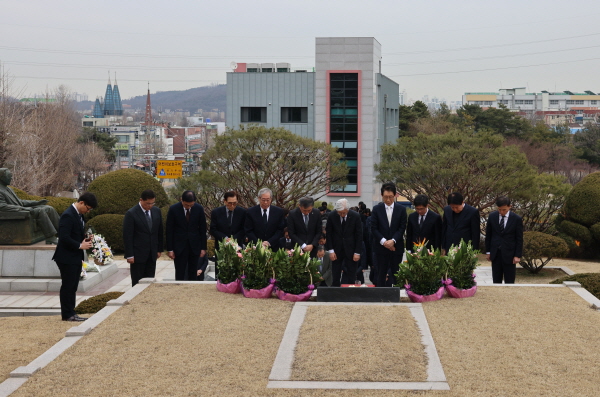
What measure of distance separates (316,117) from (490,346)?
119 feet

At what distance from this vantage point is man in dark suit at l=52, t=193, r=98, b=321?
9453 millimetres

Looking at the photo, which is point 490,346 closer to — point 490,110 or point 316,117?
point 316,117

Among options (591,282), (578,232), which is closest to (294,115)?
(578,232)

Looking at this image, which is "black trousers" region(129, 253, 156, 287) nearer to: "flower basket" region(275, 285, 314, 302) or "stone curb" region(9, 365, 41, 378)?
"flower basket" region(275, 285, 314, 302)

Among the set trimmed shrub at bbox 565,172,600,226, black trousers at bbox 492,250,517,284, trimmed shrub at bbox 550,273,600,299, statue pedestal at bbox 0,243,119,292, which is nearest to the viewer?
trimmed shrub at bbox 550,273,600,299

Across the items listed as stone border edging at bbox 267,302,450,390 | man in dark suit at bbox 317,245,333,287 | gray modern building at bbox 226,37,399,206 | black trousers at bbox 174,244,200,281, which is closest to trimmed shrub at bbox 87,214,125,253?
black trousers at bbox 174,244,200,281

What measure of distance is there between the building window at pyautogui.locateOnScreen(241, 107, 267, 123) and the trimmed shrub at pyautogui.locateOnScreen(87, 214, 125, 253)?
22852mm

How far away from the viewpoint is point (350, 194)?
43.2 metres

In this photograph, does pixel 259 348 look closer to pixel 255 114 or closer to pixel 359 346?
pixel 359 346

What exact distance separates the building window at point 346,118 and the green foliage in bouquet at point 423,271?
33.7m

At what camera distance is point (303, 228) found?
10625mm

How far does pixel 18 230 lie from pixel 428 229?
26.9 feet

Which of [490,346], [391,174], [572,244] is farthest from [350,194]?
[490,346]

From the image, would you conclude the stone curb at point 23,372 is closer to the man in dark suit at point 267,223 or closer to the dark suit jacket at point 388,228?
the man in dark suit at point 267,223
